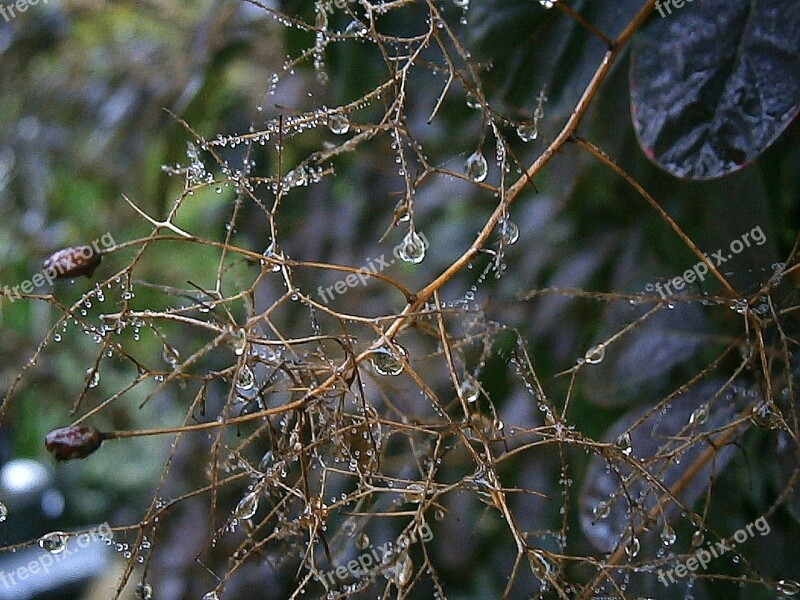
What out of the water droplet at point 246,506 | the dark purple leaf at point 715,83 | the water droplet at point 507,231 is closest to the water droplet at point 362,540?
the water droplet at point 246,506

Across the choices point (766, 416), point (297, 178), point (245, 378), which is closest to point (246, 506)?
point (245, 378)

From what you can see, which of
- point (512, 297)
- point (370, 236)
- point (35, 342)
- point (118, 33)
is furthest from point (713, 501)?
point (118, 33)

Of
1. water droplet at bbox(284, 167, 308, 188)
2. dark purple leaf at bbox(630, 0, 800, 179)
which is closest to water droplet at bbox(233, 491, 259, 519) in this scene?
water droplet at bbox(284, 167, 308, 188)

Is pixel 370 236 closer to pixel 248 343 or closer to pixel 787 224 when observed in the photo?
pixel 787 224

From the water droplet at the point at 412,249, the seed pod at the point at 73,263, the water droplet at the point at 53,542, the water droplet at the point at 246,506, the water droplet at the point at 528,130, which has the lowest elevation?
the water droplet at the point at 53,542

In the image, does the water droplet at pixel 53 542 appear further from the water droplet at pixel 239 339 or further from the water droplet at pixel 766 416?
the water droplet at pixel 766 416

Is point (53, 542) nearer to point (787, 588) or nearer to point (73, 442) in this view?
point (73, 442)

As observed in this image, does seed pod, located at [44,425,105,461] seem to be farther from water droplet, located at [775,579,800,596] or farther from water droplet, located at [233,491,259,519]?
water droplet, located at [775,579,800,596]
